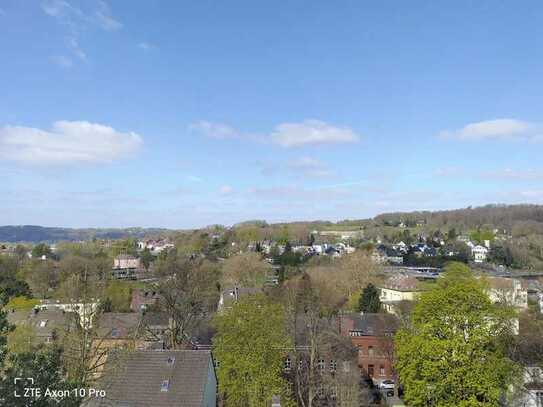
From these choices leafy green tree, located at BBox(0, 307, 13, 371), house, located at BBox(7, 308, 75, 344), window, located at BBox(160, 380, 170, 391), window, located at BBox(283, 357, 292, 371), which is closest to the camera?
leafy green tree, located at BBox(0, 307, 13, 371)

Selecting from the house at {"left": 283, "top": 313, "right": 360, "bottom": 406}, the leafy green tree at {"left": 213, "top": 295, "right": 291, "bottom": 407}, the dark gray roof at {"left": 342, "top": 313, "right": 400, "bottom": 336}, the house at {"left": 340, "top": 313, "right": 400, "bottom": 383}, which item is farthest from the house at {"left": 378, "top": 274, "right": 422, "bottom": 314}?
the leafy green tree at {"left": 213, "top": 295, "right": 291, "bottom": 407}

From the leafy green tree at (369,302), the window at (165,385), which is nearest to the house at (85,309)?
the window at (165,385)

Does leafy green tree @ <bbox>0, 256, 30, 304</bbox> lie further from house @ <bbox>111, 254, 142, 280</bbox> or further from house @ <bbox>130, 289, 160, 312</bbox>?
house @ <bbox>111, 254, 142, 280</bbox>

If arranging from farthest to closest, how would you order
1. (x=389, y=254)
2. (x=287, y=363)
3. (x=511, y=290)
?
(x=389, y=254) < (x=511, y=290) < (x=287, y=363)

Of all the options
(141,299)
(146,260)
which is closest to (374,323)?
(141,299)

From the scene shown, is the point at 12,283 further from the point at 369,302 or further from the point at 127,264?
the point at 127,264

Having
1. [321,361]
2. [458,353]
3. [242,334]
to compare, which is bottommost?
[321,361]
